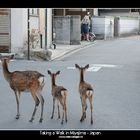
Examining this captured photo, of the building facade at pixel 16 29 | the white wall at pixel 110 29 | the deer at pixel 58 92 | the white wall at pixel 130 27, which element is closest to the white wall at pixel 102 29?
the white wall at pixel 110 29

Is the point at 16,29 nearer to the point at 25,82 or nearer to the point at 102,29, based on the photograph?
the point at 25,82

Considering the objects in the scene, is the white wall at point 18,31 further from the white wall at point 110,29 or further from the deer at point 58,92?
the white wall at point 110,29

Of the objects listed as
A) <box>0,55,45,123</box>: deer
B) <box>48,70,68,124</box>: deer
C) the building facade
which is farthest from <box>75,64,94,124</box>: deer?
the building facade

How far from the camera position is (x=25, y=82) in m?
2.96

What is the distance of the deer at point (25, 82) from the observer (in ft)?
9.49

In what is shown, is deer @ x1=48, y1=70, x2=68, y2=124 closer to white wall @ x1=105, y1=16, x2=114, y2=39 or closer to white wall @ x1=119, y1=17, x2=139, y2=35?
white wall @ x1=119, y1=17, x2=139, y2=35

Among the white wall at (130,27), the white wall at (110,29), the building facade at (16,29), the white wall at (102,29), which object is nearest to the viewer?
the building facade at (16,29)

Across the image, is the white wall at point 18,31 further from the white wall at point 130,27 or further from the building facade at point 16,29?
the white wall at point 130,27

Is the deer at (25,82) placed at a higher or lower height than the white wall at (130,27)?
lower

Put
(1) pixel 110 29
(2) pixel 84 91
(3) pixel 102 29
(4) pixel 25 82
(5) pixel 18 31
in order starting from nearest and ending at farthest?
1. (2) pixel 84 91
2. (4) pixel 25 82
3. (5) pixel 18 31
4. (3) pixel 102 29
5. (1) pixel 110 29

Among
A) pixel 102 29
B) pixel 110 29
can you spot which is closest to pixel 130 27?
pixel 102 29

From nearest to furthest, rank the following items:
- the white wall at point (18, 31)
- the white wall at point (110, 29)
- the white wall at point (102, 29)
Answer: the white wall at point (18, 31) → the white wall at point (102, 29) → the white wall at point (110, 29)

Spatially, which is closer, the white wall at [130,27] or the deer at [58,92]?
the deer at [58,92]
